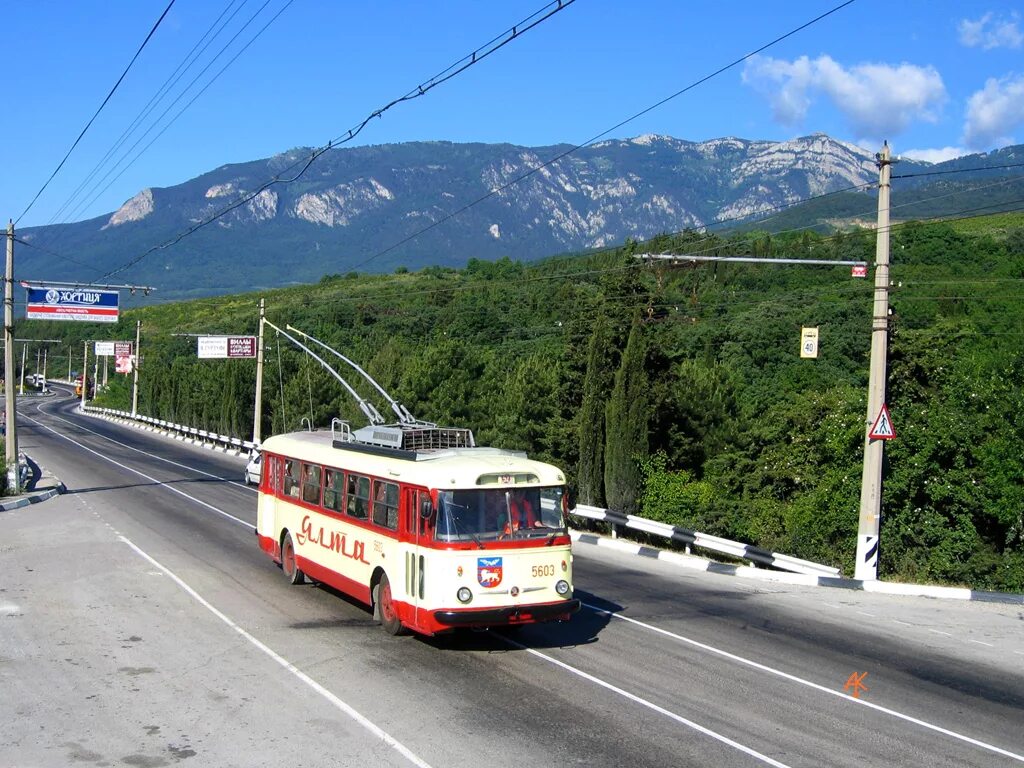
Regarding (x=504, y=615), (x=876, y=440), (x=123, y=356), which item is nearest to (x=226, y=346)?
(x=123, y=356)

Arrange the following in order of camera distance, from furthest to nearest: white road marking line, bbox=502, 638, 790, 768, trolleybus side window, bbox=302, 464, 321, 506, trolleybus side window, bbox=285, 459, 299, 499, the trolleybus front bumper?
trolleybus side window, bbox=285, 459, 299, 499, trolleybus side window, bbox=302, 464, 321, 506, the trolleybus front bumper, white road marking line, bbox=502, 638, 790, 768

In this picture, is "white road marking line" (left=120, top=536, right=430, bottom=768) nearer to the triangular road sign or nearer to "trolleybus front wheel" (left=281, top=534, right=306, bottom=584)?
"trolleybus front wheel" (left=281, top=534, right=306, bottom=584)

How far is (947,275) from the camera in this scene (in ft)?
208

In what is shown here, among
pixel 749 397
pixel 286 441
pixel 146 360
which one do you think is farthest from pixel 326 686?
pixel 146 360

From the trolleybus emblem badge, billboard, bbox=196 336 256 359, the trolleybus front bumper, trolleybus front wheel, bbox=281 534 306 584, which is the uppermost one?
billboard, bbox=196 336 256 359

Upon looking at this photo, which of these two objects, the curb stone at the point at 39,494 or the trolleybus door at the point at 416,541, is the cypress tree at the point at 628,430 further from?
the trolleybus door at the point at 416,541

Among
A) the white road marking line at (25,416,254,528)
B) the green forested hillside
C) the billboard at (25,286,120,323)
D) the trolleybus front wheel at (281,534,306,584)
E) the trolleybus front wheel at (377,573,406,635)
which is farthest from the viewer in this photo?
the billboard at (25,286,120,323)

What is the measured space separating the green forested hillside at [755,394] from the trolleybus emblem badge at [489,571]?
444 inches

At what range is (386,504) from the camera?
47.3ft

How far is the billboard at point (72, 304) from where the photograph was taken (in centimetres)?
3381

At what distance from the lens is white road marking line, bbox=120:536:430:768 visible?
9364 mm

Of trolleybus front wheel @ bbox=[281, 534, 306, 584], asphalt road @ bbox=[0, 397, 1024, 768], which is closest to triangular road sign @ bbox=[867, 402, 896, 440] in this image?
asphalt road @ bbox=[0, 397, 1024, 768]

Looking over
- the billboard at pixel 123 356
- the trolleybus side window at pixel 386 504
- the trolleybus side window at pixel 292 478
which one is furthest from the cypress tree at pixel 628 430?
the billboard at pixel 123 356

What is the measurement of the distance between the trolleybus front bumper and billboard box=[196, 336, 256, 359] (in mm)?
36913
